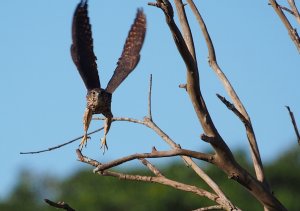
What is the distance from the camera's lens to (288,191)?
47406mm

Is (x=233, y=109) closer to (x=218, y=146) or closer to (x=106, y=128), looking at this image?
(x=218, y=146)

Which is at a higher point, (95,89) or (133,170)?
(95,89)

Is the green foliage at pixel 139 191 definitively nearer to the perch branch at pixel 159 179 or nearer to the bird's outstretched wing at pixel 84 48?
the bird's outstretched wing at pixel 84 48

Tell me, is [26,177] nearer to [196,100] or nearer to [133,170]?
[133,170]

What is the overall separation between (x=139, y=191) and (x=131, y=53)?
129 ft

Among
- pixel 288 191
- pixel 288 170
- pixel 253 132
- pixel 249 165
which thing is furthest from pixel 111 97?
pixel 288 170

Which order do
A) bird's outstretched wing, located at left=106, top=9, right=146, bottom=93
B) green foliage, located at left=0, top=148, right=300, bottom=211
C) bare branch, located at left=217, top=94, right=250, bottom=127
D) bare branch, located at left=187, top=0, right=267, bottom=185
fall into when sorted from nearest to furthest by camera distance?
bare branch, located at left=217, top=94, right=250, bottom=127, bare branch, located at left=187, top=0, right=267, bottom=185, bird's outstretched wing, located at left=106, top=9, right=146, bottom=93, green foliage, located at left=0, top=148, right=300, bottom=211

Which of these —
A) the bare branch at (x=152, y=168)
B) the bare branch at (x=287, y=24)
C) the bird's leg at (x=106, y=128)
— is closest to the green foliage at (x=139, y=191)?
the bird's leg at (x=106, y=128)

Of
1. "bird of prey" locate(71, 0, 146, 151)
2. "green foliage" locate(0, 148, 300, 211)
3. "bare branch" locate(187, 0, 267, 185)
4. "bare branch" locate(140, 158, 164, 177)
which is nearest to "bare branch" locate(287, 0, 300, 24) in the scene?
"bare branch" locate(187, 0, 267, 185)

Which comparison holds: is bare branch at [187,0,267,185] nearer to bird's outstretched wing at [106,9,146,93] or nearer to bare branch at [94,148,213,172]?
bare branch at [94,148,213,172]

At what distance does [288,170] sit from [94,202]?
11.5 m

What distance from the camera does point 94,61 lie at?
17.3ft

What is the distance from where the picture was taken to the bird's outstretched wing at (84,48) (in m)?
5.16

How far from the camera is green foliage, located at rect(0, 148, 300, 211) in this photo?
41.3 m
